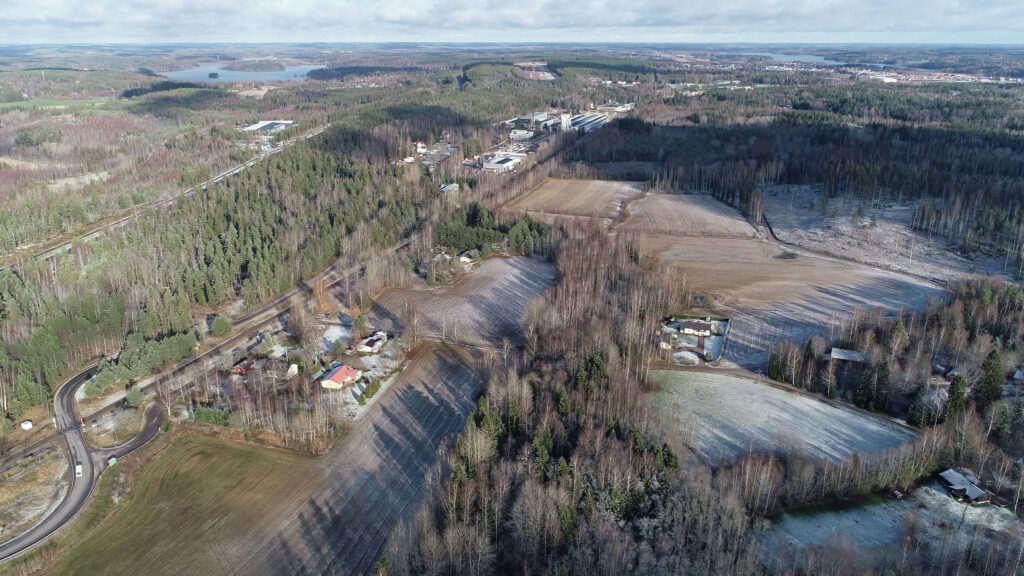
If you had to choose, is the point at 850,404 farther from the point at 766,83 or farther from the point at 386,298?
the point at 766,83

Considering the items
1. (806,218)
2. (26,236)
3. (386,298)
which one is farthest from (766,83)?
(26,236)

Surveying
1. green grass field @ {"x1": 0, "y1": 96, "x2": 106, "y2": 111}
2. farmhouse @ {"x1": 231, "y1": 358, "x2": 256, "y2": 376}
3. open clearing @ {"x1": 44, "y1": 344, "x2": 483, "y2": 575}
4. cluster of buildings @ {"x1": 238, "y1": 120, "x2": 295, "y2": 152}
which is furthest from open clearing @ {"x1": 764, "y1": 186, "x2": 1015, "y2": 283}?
green grass field @ {"x1": 0, "y1": 96, "x2": 106, "y2": 111}

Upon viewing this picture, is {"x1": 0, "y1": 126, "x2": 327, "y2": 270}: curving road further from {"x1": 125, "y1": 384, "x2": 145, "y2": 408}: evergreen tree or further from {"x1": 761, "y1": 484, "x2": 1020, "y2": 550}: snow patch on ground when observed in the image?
{"x1": 761, "y1": 484, "x2": 1020, "y2": 550}: snow patch on ground

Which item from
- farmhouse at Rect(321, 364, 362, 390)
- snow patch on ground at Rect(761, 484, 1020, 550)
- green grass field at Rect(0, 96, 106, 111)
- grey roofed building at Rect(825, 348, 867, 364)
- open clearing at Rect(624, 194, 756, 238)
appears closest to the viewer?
snow patch on ground at Rect(761, 484, 1020, 550)

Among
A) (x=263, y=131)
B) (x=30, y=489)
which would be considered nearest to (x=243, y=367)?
(x=30, y=489)

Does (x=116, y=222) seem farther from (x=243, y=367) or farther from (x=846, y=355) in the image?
(x=846, y=355)

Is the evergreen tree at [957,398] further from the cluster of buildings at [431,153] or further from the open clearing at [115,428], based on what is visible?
the cluster of buildings at [431,153]

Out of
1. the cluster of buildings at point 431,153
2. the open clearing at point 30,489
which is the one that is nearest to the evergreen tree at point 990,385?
the open clearing at point 30,489
